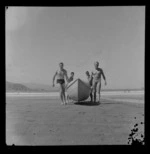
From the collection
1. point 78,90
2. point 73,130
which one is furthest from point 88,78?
point 73,130

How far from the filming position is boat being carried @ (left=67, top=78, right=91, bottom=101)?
Answer: 35.5 ft

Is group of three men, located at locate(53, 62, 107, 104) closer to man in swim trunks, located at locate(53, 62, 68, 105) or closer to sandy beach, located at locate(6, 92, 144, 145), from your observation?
man in swim trunks, located at locate(53, 62, 68, 105)

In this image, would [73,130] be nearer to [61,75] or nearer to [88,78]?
[61,75]

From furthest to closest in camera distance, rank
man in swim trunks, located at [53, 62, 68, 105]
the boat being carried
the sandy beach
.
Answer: the boat being carried < man in swim trunks, located at [53, 62, 68, 105] < the sandy beach

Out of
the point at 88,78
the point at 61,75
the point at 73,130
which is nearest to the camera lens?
the point at 73,130

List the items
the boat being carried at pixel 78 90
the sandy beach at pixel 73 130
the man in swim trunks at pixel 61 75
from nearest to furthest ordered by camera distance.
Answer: the sandy beach at pixel 73 130, the man in swim trunks at pixel 61 75, the boat being carried at pixel 78 90

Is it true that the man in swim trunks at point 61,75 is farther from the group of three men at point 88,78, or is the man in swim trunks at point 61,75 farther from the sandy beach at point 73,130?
the sandy beach at point 73,130

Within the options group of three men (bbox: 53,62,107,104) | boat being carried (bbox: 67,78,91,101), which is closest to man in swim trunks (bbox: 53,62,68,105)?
group of three men (bbox: 53,62,107,104)

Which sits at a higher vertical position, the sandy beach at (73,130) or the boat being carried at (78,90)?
the boat being carried at (78,90)

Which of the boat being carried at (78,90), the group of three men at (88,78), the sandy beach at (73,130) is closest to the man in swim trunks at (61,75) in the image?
the group of three men at (88,78)

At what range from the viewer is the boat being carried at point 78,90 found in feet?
35.5

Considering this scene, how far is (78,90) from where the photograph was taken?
10828 mm
